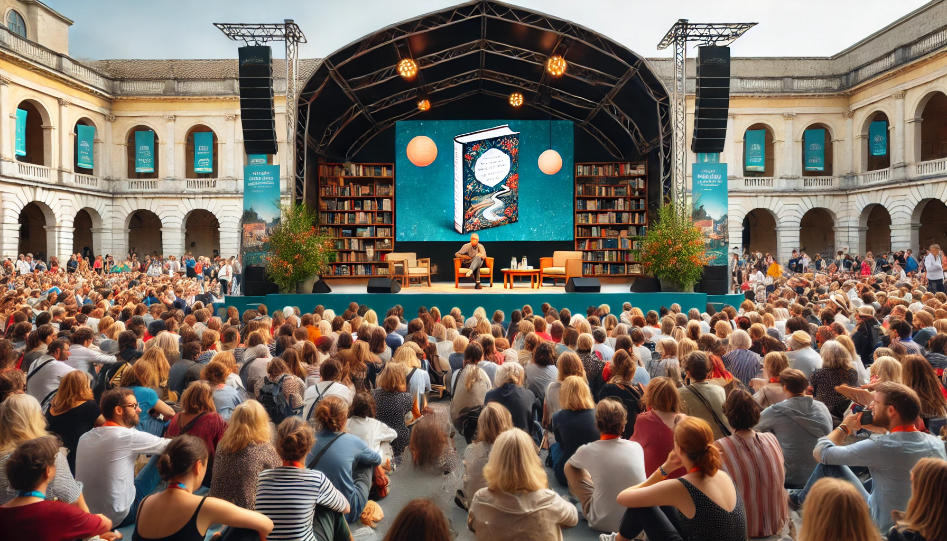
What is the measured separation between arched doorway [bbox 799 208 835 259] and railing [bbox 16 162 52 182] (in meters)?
29.7

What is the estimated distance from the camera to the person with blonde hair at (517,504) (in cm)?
222

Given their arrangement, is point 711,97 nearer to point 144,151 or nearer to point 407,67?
point 407,67

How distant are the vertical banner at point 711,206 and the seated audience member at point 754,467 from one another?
341 inches

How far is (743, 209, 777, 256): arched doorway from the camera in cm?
2692

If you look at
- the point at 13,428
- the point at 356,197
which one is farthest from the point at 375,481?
the point at 356,197

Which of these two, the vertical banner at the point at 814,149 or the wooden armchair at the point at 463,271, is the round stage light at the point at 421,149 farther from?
the vertical banner at the point at 814,149

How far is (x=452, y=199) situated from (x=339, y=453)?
486 inches

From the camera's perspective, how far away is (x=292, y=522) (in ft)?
7.65

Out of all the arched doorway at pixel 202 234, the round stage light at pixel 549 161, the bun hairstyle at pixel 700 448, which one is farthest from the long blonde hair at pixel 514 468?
the arched doorway at pixel 202 234

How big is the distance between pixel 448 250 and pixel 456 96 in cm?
380

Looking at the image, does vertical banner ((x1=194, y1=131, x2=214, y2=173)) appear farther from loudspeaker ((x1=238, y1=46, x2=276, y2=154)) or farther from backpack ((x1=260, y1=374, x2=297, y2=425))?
backpack ((x1=260, y1=374, x2=297, y2=425))

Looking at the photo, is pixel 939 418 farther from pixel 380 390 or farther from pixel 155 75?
pixel 155 75

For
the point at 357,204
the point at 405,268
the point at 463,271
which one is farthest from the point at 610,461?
the point at 357,204

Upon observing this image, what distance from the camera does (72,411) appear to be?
3.39 meters
